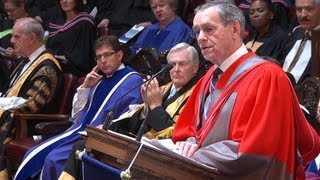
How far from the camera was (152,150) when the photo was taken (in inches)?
93.5

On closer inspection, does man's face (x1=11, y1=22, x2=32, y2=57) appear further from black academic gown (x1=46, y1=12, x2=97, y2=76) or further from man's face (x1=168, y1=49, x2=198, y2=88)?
man's face (x1=168, y1=49, x2=198, y2=88)

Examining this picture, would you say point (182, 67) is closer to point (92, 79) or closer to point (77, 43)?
point (92, 79)

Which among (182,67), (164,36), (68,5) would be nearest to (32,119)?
(164,36)

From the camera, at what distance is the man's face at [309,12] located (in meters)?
4.67

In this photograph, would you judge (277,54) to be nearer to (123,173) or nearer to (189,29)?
(189,29)

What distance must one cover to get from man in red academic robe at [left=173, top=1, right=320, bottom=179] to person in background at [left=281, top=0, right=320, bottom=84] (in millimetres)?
1855

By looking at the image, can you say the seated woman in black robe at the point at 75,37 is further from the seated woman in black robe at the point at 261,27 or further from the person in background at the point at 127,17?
the seated woman in black robe at the point at 261,27

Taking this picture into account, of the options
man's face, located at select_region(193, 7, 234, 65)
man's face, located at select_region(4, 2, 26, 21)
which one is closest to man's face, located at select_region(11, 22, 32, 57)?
man's face, located at select_region(4, 2, 26, 21)

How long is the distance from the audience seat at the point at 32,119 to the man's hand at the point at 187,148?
251 cm

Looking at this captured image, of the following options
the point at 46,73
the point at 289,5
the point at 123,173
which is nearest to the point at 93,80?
the point at 46,73

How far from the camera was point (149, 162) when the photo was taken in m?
2.39

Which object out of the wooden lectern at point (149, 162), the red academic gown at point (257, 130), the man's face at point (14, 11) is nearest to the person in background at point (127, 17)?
the man's face at point (14, 11)

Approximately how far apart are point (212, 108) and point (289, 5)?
→ 12.0 feet

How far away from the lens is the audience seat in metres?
5.02
